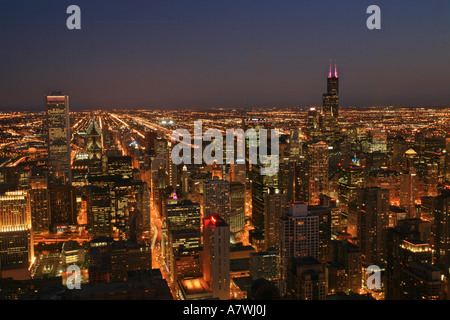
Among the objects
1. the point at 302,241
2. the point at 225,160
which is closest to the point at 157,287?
the point at 302,241

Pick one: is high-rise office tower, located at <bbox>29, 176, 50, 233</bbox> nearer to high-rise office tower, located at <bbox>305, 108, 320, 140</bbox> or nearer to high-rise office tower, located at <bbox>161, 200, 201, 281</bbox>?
high-rise office tower, located at <bbox>161, 200, 201, 281</bbox>

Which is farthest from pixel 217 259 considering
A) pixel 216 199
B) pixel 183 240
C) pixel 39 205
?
pixel 39 205

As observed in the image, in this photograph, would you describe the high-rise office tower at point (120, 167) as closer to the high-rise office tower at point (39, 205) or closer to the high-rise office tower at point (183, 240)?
the high-rise office tower at point (39, 205)

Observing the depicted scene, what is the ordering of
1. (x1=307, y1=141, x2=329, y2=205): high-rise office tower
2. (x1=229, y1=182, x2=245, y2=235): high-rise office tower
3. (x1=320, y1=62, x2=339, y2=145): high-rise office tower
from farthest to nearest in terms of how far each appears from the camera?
(x1=320, y1=62, x2=339, y2=145): high-rise office tower < (x1=307, y1=141, x2=329, y2=205): high-rise office tower < (x1=229, y1=182, x2=245, y2=235): high-rise office tower

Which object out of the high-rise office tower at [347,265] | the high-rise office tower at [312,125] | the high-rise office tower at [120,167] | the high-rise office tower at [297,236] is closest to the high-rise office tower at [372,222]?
the high-rise office tower at [347,265]

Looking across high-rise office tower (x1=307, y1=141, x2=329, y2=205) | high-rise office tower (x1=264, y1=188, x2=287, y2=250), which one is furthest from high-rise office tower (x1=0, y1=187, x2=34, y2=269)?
high-rise office tower (x1=307, y1=141, x2=329, y2=205)

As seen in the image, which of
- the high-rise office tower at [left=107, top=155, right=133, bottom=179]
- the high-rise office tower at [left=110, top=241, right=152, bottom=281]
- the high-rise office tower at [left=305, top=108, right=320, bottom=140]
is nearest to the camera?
the high-rise office tower at [left=110, top=241, right=152, bottom=281]

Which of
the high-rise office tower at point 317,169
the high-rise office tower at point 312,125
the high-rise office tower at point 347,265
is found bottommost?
the high-rise office tower at point 347,265
